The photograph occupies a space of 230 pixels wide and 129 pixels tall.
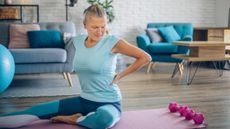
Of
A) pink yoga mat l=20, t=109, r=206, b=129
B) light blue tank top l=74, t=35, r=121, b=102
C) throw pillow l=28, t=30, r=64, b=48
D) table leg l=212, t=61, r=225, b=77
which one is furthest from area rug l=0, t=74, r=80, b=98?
table leg l=212, t=61, r=225, b=77

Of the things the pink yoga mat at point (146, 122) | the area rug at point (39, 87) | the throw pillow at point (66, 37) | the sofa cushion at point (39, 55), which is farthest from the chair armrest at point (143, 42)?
the pink yoga mat at point (146, 122)

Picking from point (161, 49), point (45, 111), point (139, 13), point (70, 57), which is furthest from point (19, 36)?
point (139, 13)

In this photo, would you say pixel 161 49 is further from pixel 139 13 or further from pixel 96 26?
pixel 96 26

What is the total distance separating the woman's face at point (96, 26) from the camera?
83.0 inches

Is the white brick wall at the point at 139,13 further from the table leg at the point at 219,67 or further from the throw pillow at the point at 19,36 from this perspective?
the throw pillow at the point at 19,36

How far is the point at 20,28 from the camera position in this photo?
4582mm

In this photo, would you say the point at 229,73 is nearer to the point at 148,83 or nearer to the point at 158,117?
the point at 148,83

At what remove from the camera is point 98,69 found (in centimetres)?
215

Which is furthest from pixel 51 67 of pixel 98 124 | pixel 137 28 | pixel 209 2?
pixel 209 2

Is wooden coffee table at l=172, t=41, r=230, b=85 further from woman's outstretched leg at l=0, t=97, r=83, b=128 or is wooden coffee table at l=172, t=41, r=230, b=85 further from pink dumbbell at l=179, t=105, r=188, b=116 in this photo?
woman's outstretched leg at l=0, t=97, r=83, b=128

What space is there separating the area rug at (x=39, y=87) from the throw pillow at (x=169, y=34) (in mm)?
1785

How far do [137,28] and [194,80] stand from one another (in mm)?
2211

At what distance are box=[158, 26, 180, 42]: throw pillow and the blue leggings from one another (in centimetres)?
355

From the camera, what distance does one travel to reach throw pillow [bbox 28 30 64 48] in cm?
441
